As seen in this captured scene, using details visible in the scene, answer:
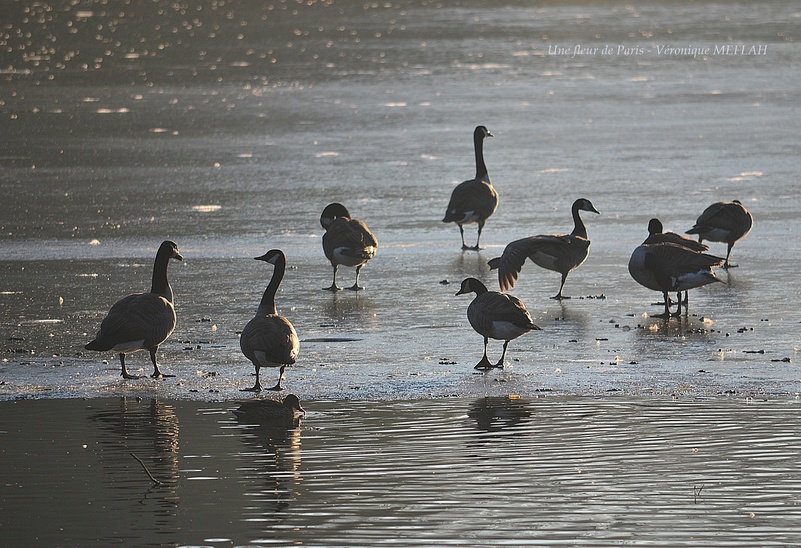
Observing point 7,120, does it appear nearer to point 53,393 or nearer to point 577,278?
point 577,278

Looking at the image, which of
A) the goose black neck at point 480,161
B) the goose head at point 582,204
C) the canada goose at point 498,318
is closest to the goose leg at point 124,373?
the canada goose at point 498,318

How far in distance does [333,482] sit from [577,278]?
7.59 metres

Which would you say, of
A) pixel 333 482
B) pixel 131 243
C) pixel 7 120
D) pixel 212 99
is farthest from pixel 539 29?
pixel 333 482

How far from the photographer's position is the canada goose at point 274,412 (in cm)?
916

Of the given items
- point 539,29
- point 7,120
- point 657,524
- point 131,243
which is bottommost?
point 657,524

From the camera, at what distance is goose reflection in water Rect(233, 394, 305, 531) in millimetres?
7312

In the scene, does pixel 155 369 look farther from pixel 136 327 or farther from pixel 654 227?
pixel 654 227

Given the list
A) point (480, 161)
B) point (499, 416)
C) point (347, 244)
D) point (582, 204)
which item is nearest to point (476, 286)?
point (499, 416)

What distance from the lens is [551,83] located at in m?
34.3

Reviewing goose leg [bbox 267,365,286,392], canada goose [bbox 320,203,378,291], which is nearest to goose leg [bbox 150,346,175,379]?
goose leg [bbox 267,365,286,392]

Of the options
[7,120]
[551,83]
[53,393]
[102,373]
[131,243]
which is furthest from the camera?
[551,83]

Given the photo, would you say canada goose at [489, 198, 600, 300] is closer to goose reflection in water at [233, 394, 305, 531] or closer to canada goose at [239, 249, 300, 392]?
canada goose at [239, 249, 300, 392]

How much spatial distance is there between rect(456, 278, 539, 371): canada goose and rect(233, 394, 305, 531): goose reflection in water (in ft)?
6.52

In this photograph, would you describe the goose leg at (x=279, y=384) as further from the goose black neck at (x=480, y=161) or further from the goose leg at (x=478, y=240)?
the goose black neck at (x=480, y=161)
